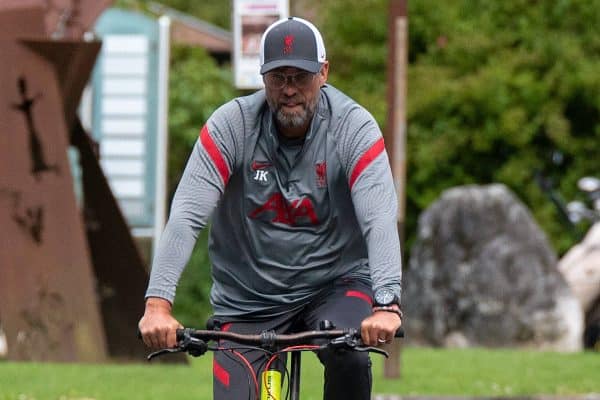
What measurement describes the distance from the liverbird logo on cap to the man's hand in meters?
0.96

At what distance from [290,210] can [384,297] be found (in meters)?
0.61

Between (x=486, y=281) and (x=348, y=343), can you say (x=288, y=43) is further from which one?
(x=486, y=281)

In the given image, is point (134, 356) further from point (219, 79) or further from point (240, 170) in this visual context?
point (219, 79)

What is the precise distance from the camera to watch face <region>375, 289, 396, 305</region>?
16.8ft

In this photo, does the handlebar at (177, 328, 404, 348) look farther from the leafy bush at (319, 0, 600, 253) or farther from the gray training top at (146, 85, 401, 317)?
the leafy bush at (319, 0, 600, 253)

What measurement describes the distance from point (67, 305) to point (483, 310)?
6.34m

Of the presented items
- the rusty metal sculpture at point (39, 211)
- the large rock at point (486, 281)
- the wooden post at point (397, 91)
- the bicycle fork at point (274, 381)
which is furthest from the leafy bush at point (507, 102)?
the bicycle fork at point (274, 381)

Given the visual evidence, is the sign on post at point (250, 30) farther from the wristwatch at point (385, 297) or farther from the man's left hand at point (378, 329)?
the man's left hand at point (378, 329)

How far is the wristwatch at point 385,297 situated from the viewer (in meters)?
5.13

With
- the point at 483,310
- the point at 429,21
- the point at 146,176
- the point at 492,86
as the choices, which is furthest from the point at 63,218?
the point at 429,21

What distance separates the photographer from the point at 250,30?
42.5ft

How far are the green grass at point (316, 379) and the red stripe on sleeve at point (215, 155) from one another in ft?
15.2

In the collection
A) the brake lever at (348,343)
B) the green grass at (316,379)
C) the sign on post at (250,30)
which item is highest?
the sign on post at (250,30)

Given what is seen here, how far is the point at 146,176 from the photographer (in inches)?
819
